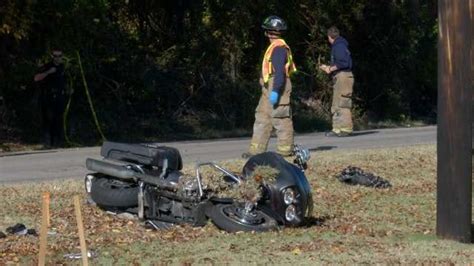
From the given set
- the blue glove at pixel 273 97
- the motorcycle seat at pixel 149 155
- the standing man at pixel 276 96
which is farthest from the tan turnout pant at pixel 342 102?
the motorcycle seat at pixel 149 155

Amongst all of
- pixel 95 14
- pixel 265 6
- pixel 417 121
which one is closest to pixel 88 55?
pixel 95 14

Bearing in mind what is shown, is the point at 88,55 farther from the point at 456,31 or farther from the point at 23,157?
the point at 456,31

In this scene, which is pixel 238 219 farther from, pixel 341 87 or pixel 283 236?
pixel 341 87

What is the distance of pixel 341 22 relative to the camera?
27.2m

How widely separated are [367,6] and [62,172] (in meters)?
14.8

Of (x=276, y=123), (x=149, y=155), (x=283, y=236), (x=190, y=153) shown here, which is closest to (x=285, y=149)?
(x=276, y=123)

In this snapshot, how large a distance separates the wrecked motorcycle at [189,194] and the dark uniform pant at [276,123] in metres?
3.33

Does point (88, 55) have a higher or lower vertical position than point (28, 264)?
higher

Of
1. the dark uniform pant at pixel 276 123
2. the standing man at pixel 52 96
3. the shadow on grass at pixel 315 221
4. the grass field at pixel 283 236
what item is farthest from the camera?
the standing man at pixel 52 96

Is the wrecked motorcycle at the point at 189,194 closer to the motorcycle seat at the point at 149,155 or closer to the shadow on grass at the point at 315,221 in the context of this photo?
the motorcycle seat at the point at 149,155

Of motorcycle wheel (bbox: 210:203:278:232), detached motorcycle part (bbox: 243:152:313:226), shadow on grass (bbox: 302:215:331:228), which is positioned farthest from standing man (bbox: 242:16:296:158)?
motorcycle wheel (bbox: 210:203:278:232)

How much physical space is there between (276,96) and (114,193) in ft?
11.9

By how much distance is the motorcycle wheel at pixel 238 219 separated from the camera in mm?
10234

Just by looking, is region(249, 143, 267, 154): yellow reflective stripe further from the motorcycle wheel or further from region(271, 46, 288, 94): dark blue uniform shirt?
the motorcycle wheel
